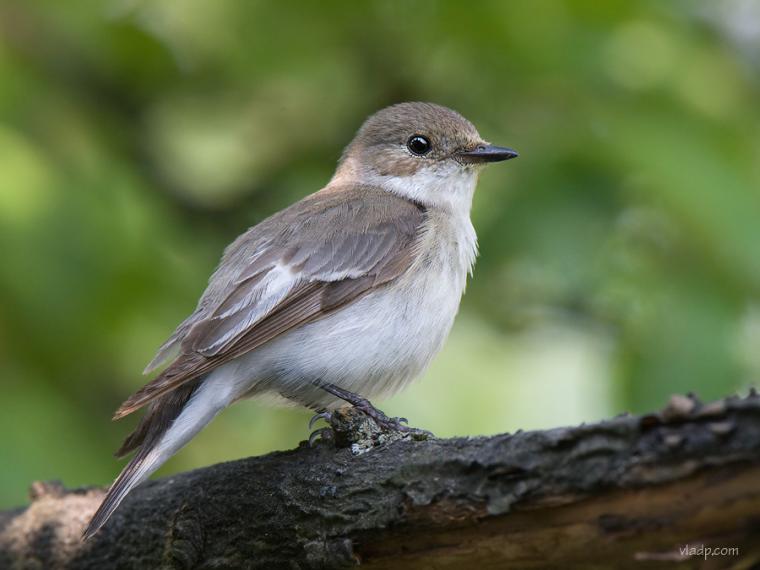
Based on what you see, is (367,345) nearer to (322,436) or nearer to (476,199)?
(322,436)

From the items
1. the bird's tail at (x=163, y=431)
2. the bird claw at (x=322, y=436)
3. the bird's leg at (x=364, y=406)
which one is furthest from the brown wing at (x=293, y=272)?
the bird claw at (x=322, y=436)

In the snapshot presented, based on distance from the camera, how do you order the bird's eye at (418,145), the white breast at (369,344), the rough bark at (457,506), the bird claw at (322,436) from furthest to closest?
1. the bird's eye at (418,145)
2. the white breast at (369,344)
3. the bird claw at (322,436)
4. the rough bark at (457,506)

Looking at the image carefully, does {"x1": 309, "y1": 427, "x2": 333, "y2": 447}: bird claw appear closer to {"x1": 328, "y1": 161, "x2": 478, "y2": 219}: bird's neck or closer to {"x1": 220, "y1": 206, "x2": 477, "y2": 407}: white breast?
{"x1": 220, "y1": 206, "x2": 477, "y2": 407}: white breast

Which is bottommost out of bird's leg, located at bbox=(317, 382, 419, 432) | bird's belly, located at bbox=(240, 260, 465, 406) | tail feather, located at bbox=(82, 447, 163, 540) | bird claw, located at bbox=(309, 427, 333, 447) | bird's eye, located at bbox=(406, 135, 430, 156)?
tail feather, located at bbox=(82, 447, 163, 540)

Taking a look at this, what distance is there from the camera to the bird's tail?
3957mm

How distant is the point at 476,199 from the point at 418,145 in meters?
0.62

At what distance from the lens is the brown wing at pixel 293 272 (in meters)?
4.40

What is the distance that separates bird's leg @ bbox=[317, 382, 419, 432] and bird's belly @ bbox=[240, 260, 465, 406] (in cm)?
4

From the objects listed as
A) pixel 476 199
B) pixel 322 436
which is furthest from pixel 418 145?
pixel 322 436

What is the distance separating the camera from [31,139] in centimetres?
480

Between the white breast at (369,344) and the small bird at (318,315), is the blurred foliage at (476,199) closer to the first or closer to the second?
the small bird at (318,315)

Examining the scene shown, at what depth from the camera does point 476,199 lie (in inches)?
221

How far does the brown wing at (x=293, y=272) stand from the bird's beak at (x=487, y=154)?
1.46 feet

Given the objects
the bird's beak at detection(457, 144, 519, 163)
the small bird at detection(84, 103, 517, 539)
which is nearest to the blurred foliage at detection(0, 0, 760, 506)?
the bird's beak at detection(457, 144, 519, 163)
